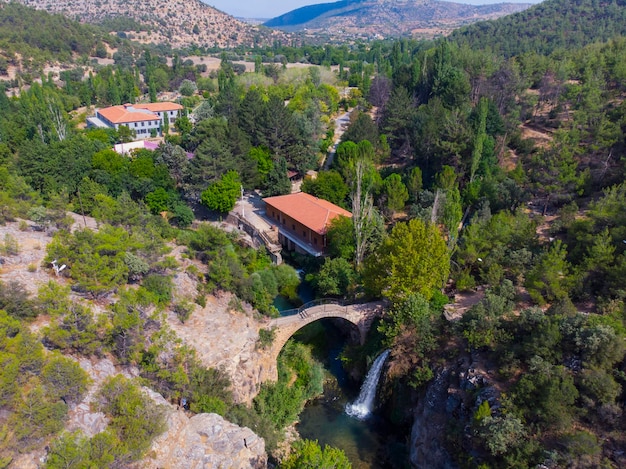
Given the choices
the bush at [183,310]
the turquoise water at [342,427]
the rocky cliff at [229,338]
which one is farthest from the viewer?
the bush at [183,310]

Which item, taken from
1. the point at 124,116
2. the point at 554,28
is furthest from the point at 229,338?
the point at 554,28

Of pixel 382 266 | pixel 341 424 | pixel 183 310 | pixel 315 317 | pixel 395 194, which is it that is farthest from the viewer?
pixel 395 194

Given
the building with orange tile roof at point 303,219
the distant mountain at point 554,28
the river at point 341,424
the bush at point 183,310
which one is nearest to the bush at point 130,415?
the bush at point 183,310

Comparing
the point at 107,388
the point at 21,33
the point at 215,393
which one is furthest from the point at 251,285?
the point at 21,33

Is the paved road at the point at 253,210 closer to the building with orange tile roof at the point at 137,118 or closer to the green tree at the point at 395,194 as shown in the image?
the green tree at the point at 395,194

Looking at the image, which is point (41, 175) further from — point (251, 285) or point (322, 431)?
point (322, 431)

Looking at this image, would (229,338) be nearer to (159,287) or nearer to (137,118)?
(159,287)
